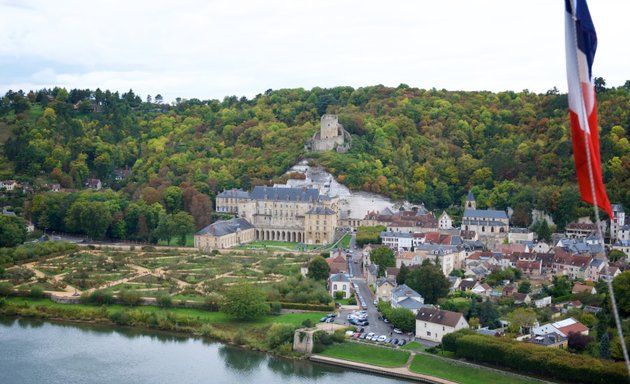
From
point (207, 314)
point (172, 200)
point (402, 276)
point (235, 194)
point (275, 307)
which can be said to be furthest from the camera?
point (235, 194)

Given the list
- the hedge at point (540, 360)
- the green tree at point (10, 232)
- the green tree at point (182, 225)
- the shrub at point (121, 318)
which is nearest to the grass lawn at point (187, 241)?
the green tree at point (182, 225)

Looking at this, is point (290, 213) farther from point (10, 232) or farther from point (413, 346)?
point (413, 346)

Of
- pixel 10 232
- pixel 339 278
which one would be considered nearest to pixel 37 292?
pixel 10 232

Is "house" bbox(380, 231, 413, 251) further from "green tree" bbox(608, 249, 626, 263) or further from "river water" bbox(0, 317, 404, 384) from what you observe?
"river water" bbox(0, 317, 404, 384)

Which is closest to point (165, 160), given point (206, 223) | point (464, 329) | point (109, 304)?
point (206, 223)

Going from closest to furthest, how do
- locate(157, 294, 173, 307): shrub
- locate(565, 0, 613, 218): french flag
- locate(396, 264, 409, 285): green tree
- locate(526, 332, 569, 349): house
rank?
locate(565, 0, 613, 218): french flag
locate(526, 332, 569, 349): house
locate(157, 294, 173, 307): shrub
locate(396, 264, 409, 285): green tree

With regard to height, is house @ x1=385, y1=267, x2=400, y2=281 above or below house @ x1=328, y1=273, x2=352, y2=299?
above

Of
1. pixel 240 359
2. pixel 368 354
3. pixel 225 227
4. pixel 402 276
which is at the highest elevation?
pixel 225 227

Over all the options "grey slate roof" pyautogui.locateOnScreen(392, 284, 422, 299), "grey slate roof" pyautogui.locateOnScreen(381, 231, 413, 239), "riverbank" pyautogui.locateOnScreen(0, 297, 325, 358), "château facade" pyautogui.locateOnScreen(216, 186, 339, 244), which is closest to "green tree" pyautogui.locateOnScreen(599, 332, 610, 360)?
"grey slate roof" pyautogui.locateOnScreen(392, 284, 422, 299)
